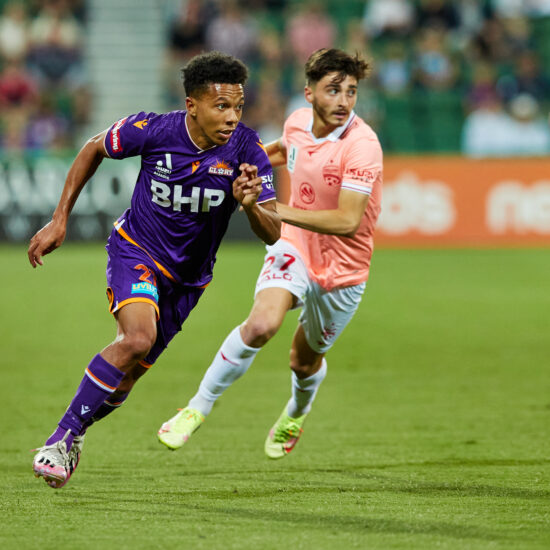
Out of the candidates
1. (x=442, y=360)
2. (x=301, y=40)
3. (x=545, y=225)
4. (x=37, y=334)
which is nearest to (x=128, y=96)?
(x=301, y=40)

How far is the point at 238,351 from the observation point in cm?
627

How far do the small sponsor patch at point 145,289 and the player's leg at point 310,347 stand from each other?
143 cm

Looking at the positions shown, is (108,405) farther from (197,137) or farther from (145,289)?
(197,137)

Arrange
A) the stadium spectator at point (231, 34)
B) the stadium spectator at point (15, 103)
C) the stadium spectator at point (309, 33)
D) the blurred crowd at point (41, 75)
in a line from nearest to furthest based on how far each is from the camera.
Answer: the stadium spectator at point (15, 103)
the blurred crowd at point (41, 75)
the stadium spectator at point (231, 34)
the stadium spectator at point (309, 33)

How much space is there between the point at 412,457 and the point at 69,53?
52.6 feet

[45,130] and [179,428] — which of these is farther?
[45,130]

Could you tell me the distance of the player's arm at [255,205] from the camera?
5.34 metres

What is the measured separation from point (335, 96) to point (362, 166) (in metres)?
0.47

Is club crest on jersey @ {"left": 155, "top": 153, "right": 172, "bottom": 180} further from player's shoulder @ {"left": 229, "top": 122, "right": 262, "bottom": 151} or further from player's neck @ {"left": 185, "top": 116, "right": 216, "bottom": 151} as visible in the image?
player's shoulder @ {"left": 229, "top": 122, "right": 262, "bottom": 151}

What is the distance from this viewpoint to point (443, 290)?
14430mm

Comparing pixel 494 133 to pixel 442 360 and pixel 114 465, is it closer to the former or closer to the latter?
pixel 442 360

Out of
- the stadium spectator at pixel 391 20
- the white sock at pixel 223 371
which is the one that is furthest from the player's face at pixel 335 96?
the stadium spectator at pixel 391 20

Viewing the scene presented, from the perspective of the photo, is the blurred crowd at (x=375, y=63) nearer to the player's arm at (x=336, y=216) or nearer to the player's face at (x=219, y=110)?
the player's arm at (x=336, y=216)

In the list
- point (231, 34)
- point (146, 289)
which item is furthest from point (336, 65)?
point (231, 34)
